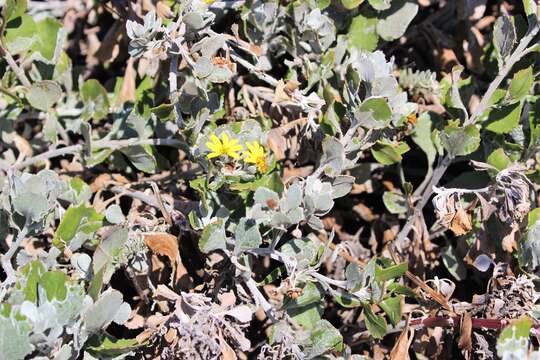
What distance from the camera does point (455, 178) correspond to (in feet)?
9.13

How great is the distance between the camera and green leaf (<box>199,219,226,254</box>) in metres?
2.25

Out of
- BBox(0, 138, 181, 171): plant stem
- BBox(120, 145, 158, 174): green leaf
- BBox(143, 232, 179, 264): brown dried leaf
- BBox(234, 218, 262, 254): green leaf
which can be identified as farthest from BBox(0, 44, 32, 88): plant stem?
BBox(234, 218, 262, 254): green leaf

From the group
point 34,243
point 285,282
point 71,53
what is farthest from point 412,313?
point 71,53

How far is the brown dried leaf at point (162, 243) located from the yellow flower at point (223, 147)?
0.99 feet

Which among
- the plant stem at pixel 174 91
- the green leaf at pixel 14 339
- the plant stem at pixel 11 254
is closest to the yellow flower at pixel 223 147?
the plant stem at pixel 174 91

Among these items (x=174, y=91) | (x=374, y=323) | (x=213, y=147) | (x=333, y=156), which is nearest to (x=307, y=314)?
(x=374, y=323)

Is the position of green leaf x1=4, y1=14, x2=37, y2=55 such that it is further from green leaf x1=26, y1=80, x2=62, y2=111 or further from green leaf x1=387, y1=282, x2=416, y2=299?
green leaf x1=387, y1=282, x2=416, y2=299

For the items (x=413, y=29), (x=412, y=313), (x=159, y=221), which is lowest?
(x=412, y=313)

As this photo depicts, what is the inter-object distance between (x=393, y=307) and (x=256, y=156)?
624mm

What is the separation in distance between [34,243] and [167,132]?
24.6 inches

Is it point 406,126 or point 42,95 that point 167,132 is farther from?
point 406,126

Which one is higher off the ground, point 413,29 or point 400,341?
point 413,29

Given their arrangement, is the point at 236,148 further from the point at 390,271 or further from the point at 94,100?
the point at 94,100

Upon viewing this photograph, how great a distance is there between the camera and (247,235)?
228cm
